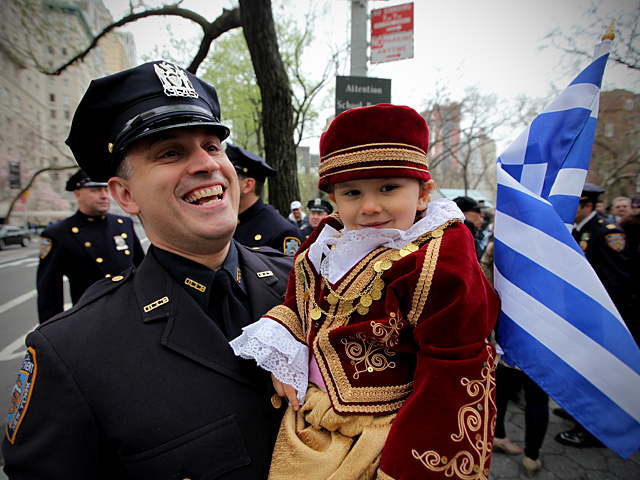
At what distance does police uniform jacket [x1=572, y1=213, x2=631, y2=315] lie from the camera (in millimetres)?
3861

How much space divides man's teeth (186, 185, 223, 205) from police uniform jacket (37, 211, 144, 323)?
11.2 feet

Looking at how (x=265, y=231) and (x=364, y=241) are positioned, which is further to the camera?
(x=265, y=231)

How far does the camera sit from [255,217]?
12.9 ft

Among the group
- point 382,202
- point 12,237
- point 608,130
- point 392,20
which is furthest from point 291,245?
point 12,237

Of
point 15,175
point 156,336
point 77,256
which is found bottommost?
point 15,175

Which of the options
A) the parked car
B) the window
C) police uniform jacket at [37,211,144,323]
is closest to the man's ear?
police uniform jacket at [37,211,144,323]

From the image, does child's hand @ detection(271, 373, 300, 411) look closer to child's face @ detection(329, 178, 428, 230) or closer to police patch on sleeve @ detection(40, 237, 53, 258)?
child's face @ detection(329, 178, 428, 230)

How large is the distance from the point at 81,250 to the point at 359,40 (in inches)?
177

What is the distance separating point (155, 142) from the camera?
141 centimetres

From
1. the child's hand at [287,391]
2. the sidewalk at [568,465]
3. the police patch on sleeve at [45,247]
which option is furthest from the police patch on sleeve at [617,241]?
the police patch on sleeve at [45,247]

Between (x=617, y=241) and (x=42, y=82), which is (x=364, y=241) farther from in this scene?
(x=42, y=82)

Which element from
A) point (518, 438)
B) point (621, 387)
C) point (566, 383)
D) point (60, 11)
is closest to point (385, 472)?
point (566, 383)

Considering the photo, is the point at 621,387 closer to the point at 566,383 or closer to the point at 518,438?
the point at 566,383

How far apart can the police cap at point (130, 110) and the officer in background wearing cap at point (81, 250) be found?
2716mm
